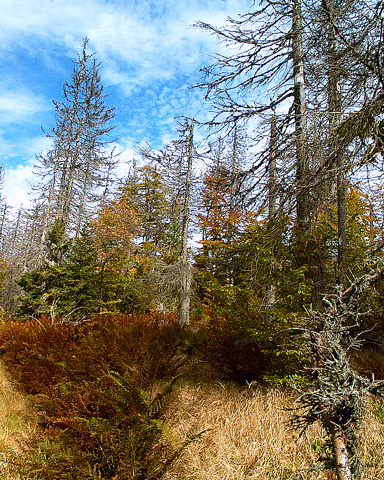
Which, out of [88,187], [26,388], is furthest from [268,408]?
[88,187]

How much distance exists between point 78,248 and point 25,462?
9557mm

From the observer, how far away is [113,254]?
1212 cm

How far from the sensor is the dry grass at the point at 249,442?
2.83 metres

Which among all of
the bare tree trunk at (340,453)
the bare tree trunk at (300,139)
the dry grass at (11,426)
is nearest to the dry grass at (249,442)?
the bare tree trunk at (340,453)

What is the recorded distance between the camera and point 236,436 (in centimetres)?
347

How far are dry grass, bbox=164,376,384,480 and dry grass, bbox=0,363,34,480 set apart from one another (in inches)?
56.5

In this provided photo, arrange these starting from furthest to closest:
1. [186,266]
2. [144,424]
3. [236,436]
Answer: [186,266] → [236,436] → [144,424]

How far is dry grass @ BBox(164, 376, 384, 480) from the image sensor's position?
2832mm

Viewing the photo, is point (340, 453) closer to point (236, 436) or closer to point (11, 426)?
point (236, 436)

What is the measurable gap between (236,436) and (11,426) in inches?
107

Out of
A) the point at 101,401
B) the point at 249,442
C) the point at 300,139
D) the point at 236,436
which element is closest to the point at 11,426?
the point at 101,401

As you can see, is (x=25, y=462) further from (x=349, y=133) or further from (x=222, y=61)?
(x=222, y=61)

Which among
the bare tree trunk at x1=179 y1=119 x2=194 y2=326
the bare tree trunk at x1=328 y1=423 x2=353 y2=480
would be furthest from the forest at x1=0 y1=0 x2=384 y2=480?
the bare tree trunk at x1=179 y1=119 x2=194 y2=326

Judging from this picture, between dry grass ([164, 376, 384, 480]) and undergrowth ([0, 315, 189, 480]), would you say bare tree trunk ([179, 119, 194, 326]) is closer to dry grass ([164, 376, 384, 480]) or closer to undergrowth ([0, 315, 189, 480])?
undergrowth ([0, 315, 189, 480])
